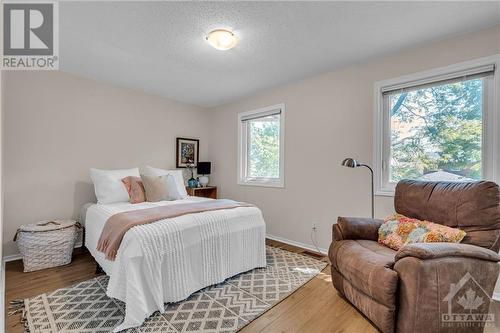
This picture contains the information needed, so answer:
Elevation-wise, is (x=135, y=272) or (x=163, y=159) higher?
(x=163, y=159)

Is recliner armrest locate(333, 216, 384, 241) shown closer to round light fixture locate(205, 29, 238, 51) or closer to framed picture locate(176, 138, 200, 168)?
round light fixture locate(205, 29, 238, 51)

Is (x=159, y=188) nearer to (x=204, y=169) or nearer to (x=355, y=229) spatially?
(x=204, y=169)

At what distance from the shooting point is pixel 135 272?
1724 millimetres

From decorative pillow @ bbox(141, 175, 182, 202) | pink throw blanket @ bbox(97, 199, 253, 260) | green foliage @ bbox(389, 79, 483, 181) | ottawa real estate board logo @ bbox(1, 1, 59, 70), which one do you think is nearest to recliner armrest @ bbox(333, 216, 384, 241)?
green foliage @ bbox(389, 79, 483, 181)

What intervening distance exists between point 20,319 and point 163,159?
264cm

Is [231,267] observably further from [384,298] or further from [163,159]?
[163,159]

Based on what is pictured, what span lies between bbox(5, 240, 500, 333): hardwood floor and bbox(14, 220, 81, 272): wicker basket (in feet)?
0.30

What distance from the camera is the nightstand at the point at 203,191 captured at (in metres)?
4.08

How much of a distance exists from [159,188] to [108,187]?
1.95 ft

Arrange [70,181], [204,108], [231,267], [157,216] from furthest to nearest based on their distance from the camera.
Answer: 1. [204,108]
2. [70,181]
3. [231,267]
4. [157,216]

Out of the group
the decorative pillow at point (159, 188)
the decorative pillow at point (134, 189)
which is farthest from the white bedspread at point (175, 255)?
the decorative pillow at point (159, 188)

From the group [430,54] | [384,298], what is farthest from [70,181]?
[430,54]

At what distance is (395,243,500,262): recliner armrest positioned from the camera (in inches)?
54.7

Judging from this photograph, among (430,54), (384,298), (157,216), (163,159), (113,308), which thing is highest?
(430,54)
